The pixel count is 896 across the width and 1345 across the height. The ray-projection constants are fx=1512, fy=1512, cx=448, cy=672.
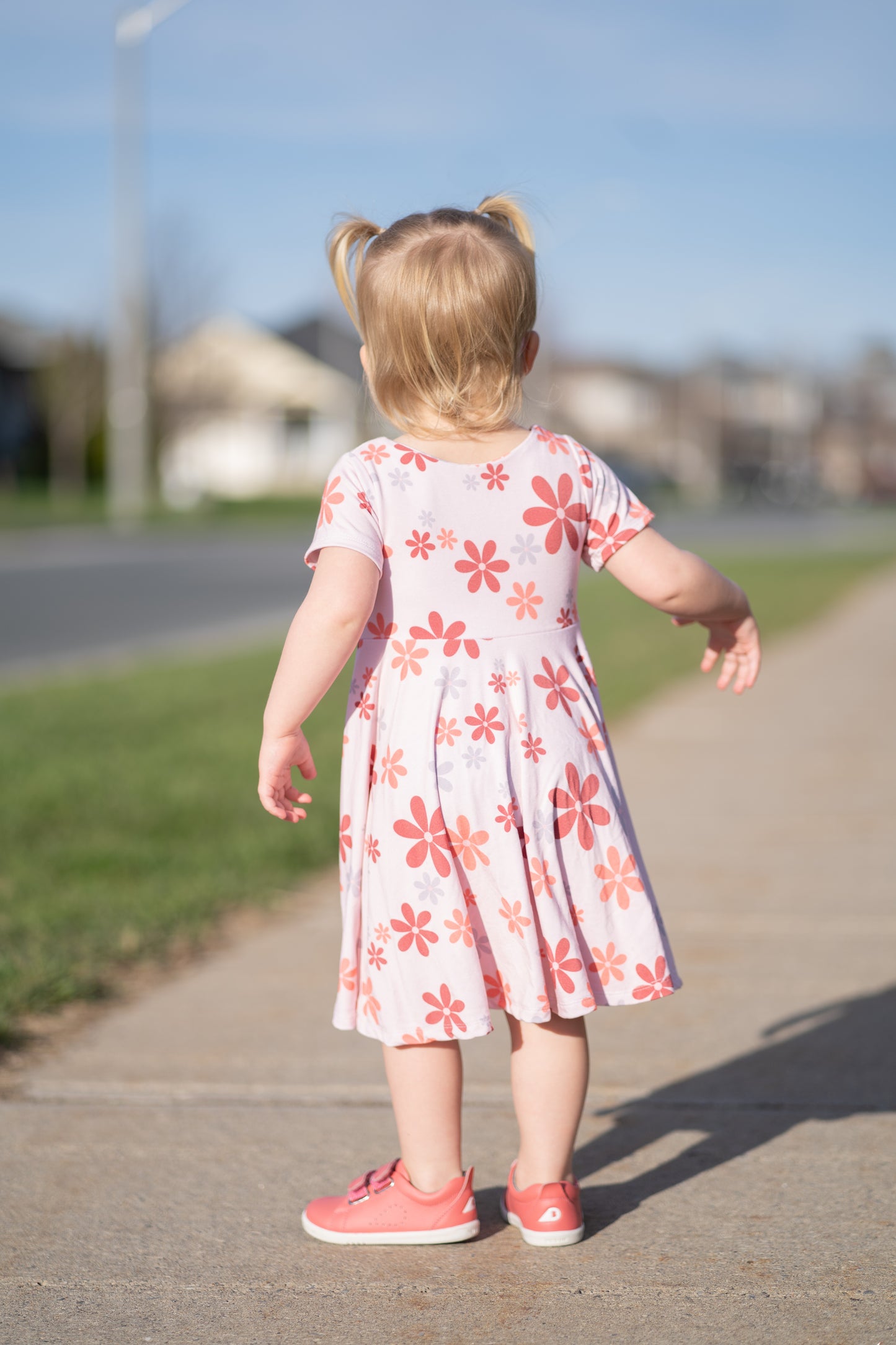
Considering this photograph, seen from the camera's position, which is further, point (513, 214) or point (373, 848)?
point (513, 214)

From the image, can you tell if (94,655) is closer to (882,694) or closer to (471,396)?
(882,694)

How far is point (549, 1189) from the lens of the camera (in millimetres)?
2371

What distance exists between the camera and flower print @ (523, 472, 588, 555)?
92.7 inches

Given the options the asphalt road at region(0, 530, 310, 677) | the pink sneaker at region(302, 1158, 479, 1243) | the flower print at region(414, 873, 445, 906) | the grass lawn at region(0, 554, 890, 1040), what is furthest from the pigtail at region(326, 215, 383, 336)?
the asphalt road at region(0, 530, 310, 677)

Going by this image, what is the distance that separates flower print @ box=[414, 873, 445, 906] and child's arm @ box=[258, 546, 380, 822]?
8.3 inches

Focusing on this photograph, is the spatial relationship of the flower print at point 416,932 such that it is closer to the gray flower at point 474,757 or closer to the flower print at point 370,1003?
the flower print at point 370,1003

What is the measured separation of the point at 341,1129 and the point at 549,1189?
2.03ft

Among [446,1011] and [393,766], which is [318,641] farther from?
[446,1011]

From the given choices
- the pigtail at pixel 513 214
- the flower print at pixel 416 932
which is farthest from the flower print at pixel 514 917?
the pigtail at pixel 513 214

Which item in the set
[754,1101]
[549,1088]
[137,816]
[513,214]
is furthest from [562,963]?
[137,816]

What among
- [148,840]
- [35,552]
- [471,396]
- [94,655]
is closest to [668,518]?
[35,552]

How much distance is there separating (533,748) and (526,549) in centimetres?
31

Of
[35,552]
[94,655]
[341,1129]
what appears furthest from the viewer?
[35,552]

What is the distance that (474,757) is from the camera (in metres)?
2.27
